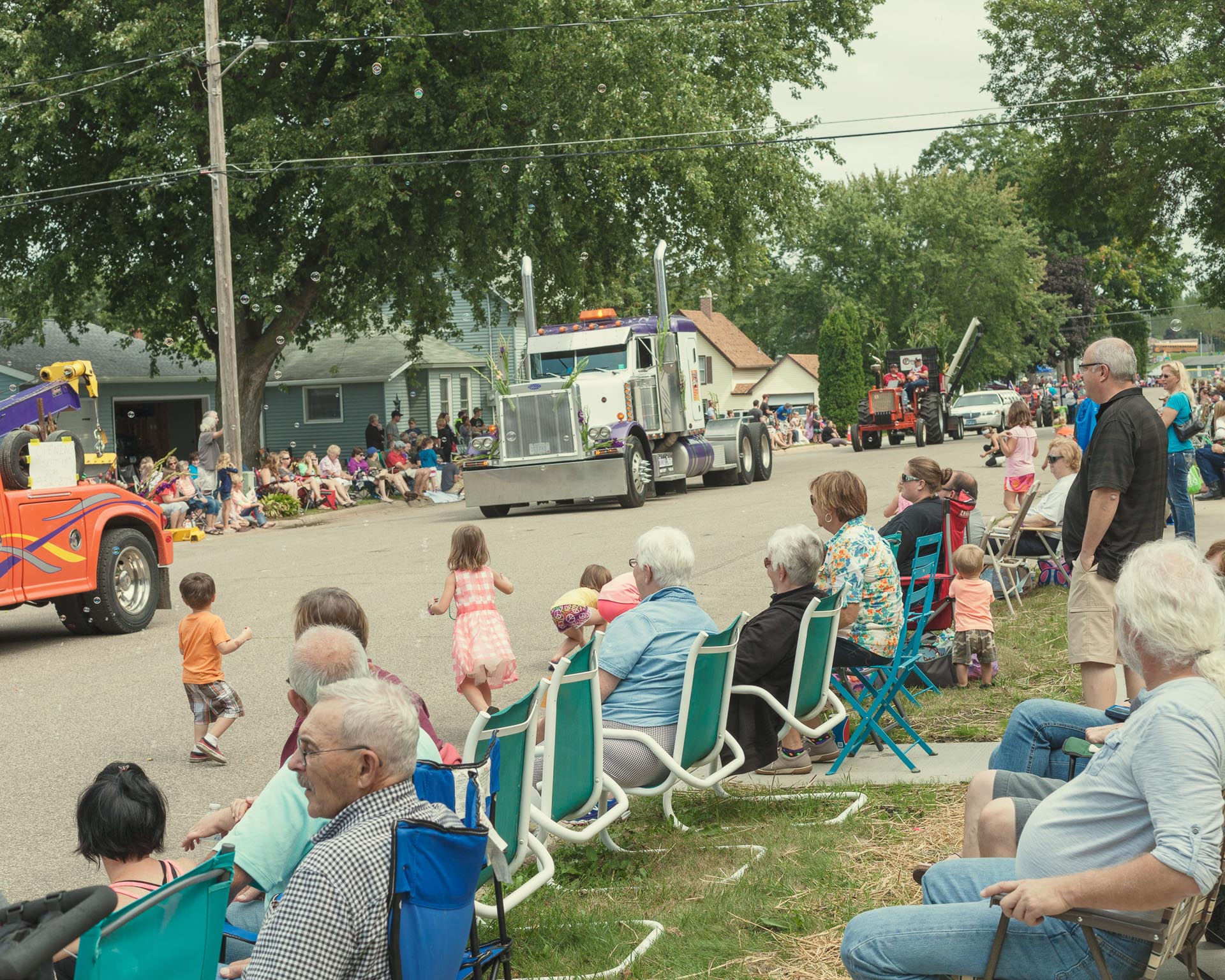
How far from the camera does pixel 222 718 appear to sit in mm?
7348

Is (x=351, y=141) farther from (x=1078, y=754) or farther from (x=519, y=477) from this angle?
(x=1078, y=754)

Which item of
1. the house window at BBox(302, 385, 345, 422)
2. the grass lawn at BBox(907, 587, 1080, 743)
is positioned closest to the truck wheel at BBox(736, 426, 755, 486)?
the house window at BBox(302, 385, 345, 422)

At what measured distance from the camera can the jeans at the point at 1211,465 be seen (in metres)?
18.1

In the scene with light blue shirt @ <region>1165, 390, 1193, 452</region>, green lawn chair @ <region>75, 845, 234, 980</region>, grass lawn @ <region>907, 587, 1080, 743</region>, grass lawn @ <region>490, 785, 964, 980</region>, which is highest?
light blue shirt @ <region>1165, 390, 1193, 452</region>

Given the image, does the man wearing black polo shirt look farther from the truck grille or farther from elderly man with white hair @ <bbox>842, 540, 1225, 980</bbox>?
the truck grille

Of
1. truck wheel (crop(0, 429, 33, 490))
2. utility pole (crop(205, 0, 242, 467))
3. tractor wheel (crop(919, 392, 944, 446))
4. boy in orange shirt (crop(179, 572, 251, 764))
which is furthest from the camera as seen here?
tractor wheel (crop(919, 392, 944, 446))

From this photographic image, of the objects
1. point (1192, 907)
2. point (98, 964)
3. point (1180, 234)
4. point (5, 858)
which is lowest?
point (5, 858)

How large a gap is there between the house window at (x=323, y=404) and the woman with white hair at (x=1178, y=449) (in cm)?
3108

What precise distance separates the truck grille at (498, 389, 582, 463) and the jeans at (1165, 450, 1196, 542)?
10.9 meters

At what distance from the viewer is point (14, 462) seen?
430 inches

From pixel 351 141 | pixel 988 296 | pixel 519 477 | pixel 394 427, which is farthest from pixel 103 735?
pixel 988 296

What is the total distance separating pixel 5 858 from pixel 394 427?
89.4 ft

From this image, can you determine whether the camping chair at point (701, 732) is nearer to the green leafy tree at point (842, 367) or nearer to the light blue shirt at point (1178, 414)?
the light blue shirt at point (1178, 414)

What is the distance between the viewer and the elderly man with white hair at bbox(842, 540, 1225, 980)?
9.55ft
